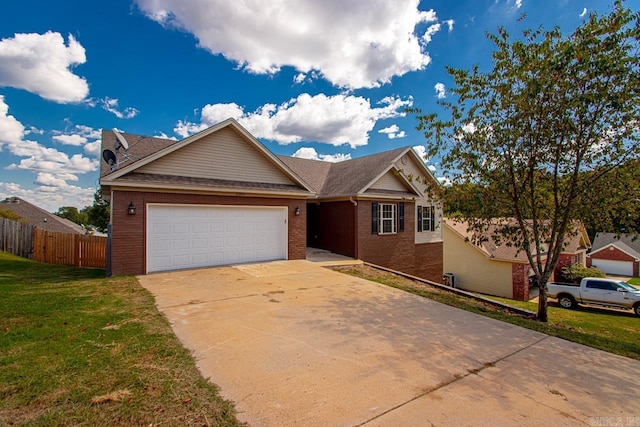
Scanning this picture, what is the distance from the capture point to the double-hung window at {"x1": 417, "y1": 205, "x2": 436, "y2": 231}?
16.8 metres

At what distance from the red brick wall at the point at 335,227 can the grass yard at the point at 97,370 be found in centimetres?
953

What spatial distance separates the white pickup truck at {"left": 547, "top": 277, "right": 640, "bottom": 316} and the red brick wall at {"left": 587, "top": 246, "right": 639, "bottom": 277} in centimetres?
2525

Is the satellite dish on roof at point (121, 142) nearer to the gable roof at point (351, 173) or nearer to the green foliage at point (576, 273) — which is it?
the gable roof at point (351, 173)

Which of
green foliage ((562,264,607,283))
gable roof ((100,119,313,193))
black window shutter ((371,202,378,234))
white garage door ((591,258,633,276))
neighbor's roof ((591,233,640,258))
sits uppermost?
gable roof ((100,119,313,193))

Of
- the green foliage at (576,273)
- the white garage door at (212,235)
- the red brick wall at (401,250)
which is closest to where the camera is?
the white garage door at (212,235)

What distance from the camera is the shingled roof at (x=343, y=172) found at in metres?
14.7

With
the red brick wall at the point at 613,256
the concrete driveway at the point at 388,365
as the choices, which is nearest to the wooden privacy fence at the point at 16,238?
the concrete driveway at the point at 388,365

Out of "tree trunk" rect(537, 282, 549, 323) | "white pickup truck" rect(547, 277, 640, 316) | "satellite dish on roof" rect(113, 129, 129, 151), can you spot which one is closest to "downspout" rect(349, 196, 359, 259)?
"tree trunk" rect(537, 282, 549, 323)

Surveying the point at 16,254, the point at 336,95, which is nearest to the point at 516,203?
the point at 336,95

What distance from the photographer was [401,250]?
15.6 m

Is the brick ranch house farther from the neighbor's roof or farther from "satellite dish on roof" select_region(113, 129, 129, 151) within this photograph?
the neighbor's roof

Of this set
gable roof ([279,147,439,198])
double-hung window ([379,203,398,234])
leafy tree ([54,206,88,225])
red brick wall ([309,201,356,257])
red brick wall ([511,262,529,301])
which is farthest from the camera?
leafy tree ([54,206,88,225])

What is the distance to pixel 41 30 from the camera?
10.5m

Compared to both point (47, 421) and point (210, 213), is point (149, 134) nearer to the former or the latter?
point (210, 213)
